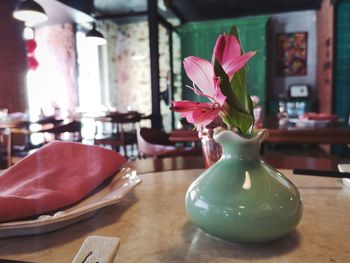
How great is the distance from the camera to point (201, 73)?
0.49 meters

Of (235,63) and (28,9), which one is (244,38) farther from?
(235,63)

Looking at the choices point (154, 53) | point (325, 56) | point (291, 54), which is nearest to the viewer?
point (154, 53)

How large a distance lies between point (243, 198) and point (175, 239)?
145mm

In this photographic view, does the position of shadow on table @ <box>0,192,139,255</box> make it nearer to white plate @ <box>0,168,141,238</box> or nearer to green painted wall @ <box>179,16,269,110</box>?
white plate @ <box>0,168,141,238</box>

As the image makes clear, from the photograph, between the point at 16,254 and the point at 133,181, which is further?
the point at 133,181

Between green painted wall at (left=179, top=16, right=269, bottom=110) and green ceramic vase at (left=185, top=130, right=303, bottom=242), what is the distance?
531 centimetres

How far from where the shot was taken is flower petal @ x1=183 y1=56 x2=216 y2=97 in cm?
48

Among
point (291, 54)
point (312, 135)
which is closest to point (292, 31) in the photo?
point (291, 54)

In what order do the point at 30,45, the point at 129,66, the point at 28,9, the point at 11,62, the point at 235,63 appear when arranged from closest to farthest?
the point at 235,63 → the point at 28,9 → the point at 11,62 → the point at 30,45 → the point at 129,66

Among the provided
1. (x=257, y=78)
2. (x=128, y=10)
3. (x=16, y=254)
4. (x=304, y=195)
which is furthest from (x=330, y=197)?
(x=128, y=10)

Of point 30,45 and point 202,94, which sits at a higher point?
point 30,45

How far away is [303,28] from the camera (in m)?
6.34

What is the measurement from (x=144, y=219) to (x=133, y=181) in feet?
0.46

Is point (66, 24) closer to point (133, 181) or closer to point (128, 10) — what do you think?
point (128, 10)
